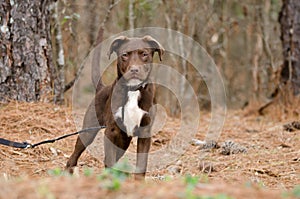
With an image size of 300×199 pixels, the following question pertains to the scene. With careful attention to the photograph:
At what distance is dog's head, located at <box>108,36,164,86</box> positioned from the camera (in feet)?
16.8

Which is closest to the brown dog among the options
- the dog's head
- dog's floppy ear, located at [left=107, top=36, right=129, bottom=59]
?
the dog's head

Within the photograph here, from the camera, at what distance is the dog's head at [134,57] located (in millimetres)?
5125

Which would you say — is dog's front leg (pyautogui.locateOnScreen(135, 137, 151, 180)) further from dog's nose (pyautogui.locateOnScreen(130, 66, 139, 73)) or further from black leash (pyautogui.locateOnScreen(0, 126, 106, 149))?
dog's nose (pyautogui.locateOnScreen(130, 66, 139, 73))

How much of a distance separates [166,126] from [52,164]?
107 inches

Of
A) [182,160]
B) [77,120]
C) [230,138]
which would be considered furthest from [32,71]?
[230,138]

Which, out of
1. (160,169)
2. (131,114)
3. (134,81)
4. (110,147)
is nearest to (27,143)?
(110,147)

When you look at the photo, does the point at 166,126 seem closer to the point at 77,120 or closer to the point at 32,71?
the point at 77,120

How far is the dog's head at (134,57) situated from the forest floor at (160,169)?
934 millimetres

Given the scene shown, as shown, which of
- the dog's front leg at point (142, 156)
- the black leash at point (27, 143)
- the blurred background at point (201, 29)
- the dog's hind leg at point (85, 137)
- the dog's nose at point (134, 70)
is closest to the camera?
the black leash at point (27, 143)

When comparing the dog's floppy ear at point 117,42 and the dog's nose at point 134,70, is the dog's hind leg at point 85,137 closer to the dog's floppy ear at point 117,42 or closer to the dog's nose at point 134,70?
the dog's floppy ear at point 117,42

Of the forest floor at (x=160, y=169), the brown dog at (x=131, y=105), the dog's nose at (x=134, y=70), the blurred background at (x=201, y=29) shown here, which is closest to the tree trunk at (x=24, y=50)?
the forest floor at (x=160, y=169)

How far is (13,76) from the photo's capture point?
7332mm

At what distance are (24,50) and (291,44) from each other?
17.7ft

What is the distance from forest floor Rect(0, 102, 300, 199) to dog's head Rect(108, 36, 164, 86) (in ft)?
3.06
